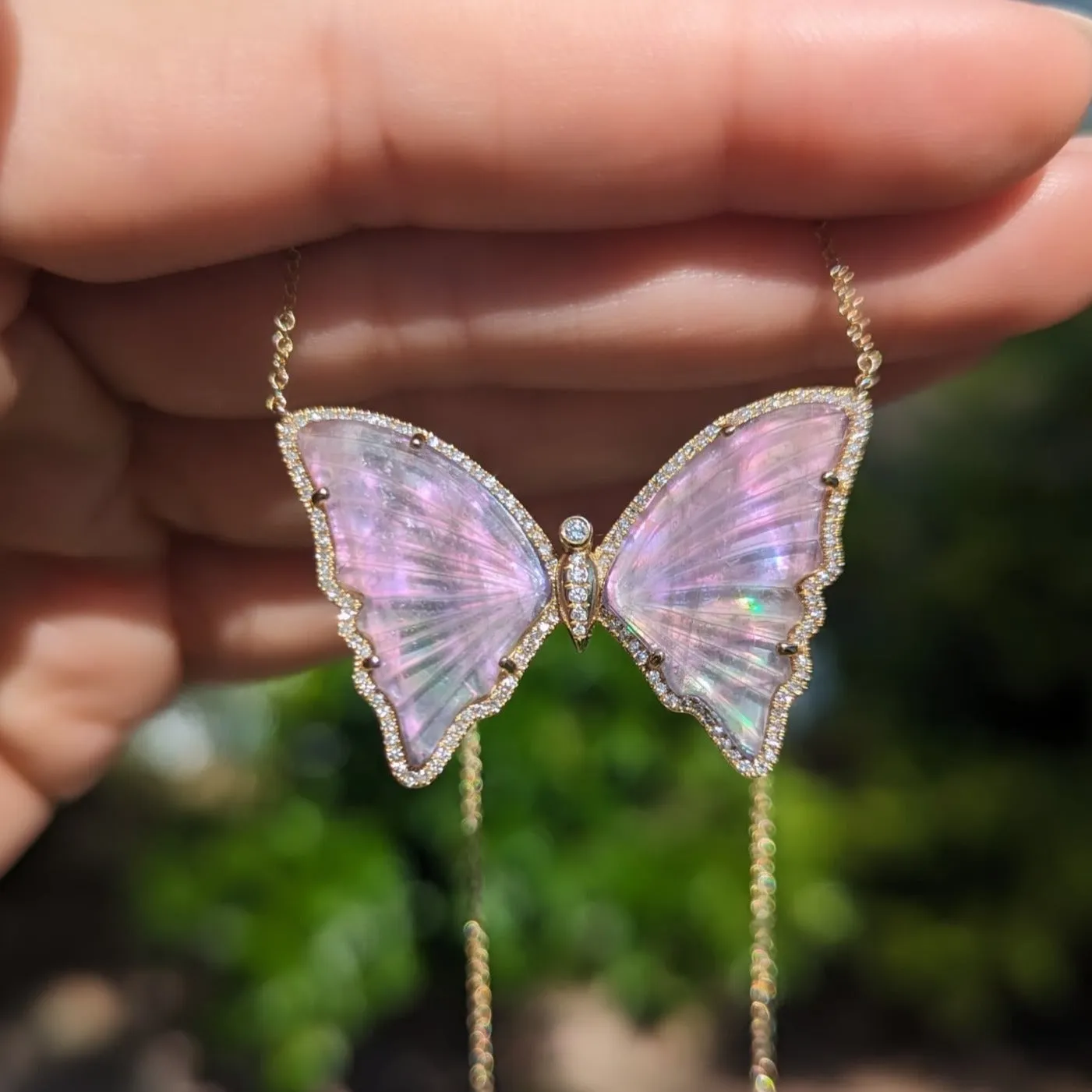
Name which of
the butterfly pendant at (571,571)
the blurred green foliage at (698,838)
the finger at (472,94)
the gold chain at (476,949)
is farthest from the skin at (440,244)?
the blurred green foliage at (698,838)

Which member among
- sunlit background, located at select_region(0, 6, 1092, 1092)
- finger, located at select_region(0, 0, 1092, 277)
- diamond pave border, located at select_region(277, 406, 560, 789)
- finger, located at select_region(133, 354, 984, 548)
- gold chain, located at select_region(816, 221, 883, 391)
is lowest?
sunlit background, located at select_region(0, 6, 1092, 1092)

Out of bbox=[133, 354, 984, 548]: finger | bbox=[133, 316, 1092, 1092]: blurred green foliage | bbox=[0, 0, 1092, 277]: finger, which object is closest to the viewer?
bbox=[0, 0, 1092, 277]: finger

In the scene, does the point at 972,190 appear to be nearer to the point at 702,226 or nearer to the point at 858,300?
the point at 858,300

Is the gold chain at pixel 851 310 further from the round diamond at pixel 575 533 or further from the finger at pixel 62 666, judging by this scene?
the finger at pixel 62 666

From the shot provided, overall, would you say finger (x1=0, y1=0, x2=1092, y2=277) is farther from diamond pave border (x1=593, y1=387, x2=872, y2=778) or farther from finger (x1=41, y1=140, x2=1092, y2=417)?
diamond pave border (x1=593, y1=387, x2=872, y2=778)

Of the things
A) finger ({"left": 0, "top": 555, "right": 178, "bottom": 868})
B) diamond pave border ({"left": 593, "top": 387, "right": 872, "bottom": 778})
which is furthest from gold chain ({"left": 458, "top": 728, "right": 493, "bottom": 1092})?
finger ({"left": 0, "top": 555, "right": 178, "bottom": 868})

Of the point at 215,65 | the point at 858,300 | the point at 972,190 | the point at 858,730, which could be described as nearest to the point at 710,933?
the point at 858,730

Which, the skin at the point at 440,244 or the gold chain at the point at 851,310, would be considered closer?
the skin at the point at 440,244
